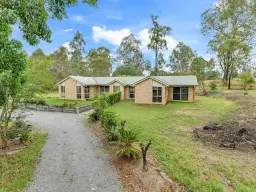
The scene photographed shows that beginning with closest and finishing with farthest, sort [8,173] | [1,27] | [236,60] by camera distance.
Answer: [1,27], [8,173], [236,60]

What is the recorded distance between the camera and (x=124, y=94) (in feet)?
81.9

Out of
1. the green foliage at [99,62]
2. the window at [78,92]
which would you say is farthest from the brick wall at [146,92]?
the green foliage at [99,62]

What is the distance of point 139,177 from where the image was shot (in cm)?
585

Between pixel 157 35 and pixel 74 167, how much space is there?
33550 millimetres

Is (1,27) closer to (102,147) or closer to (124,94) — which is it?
(102,147)

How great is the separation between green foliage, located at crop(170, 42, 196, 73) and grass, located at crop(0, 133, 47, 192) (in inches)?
2128

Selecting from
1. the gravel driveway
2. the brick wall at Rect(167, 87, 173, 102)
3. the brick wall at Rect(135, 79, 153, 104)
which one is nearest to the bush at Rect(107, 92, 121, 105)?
the brick wall at Rect(135, 79, 153, 104)

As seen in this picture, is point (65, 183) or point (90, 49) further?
point (90, 49)

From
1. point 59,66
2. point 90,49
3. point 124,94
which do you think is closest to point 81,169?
point 124,94

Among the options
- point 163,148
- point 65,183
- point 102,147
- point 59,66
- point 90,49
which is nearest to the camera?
point 65,183

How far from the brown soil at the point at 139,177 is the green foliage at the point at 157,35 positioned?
32.0 metres

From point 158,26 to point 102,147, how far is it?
105 ft

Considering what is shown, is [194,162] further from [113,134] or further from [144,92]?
[144,92]

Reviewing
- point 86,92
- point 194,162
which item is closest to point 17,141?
point 194,162
